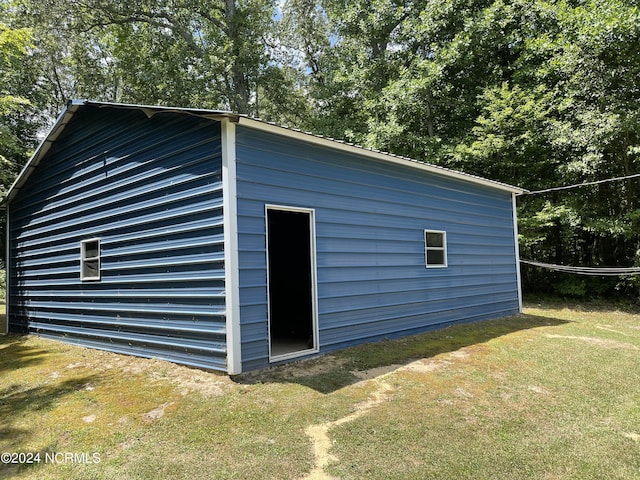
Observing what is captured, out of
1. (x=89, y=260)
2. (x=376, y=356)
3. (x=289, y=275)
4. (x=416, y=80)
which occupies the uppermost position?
(x=416, y=80)

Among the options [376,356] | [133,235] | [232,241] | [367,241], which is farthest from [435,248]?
[133,235]

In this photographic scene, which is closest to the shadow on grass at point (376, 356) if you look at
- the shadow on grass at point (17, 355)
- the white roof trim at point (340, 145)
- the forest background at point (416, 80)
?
the white roof trim at point (340, 145)

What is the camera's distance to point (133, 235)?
5539 mm

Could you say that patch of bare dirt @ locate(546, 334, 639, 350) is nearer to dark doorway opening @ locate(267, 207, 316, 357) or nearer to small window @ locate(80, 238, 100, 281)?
dark doorway opening @ locate(267, 207, 316, 357)

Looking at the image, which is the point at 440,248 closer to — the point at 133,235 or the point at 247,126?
the point at 247,126

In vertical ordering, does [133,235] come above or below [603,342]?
above

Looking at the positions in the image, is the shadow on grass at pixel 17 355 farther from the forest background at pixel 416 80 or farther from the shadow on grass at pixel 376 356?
the forest background at pixel 416 80

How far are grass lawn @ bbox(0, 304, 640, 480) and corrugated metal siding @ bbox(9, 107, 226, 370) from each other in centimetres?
57

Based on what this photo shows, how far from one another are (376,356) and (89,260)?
15.7 feet

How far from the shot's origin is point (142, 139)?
5.47 meters

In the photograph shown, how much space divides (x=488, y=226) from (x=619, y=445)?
6.02 m

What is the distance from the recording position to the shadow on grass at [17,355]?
546cm

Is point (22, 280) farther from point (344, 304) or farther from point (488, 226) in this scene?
point (488, 226)

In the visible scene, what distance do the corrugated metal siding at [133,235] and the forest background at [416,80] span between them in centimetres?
316
